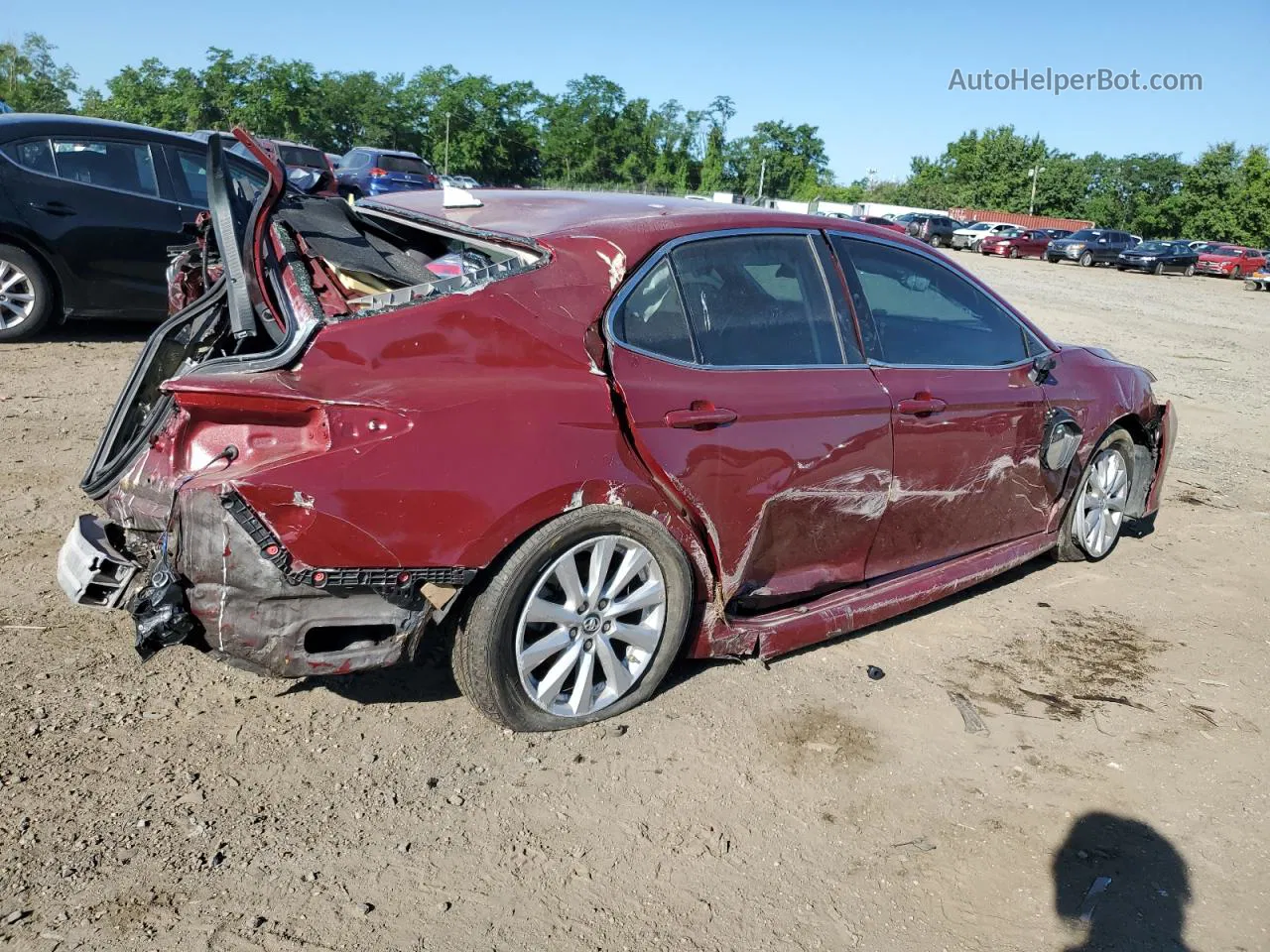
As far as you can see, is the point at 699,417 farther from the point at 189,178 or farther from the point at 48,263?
the point at 189,178

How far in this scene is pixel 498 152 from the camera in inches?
3125

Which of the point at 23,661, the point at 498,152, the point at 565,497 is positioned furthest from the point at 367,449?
the point at 498,152

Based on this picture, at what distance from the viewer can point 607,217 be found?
3486mm

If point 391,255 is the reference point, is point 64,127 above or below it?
above

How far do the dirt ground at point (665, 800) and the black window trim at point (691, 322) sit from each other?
45.5 inches

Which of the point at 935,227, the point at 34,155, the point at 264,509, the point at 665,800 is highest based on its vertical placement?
the point at 34,155

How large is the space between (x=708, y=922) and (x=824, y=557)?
1.55 metres

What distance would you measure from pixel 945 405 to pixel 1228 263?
42550 millimetres

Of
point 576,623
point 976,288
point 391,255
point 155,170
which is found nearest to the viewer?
point 576,623

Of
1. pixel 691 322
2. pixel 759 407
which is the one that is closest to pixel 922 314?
pixel 759 407

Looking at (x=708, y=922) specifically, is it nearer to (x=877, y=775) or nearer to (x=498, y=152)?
(x=877, y=775)

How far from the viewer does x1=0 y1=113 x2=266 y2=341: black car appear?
738cm

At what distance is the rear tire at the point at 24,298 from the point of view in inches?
296

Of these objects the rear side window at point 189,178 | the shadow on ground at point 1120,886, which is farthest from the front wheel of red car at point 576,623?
the rear side window at point 189,178
